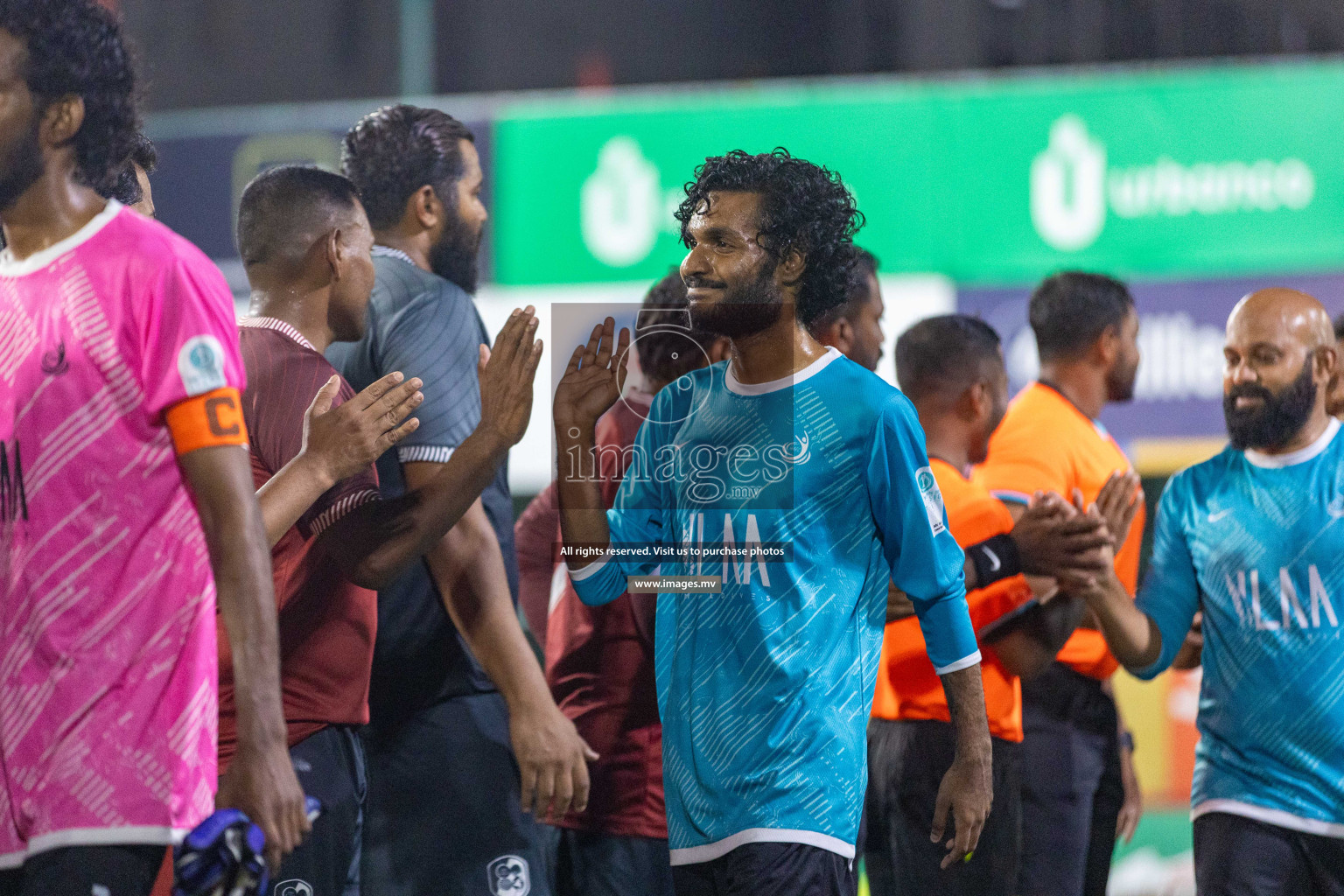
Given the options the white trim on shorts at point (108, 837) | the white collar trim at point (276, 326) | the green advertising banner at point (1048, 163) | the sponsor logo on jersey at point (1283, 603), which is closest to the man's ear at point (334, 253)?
the white collar trim at point (276, 326)

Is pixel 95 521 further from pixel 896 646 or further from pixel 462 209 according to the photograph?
pixel 896 646

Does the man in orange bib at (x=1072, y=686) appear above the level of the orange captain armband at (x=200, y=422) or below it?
below

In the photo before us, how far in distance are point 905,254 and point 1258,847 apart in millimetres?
4602

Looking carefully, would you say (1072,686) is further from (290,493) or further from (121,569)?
(121,569)

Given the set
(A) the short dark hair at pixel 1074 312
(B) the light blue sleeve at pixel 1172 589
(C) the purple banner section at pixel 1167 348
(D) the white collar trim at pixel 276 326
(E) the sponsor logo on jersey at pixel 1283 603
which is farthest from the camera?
(C) the purple banner section at pixel 1167 348

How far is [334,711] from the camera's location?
3254mm

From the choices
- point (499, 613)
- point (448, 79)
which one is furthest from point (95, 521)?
point (448, 79)

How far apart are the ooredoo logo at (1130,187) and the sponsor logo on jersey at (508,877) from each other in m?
5.13

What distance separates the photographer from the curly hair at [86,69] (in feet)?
7.57

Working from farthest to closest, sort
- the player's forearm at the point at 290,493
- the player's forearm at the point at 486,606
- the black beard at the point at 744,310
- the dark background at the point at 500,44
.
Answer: the dark background at the point at 500,44 → the player's forearm at the point at 486,606 → the black beard at the point at 744,310 → the player's forearm at the point at 290,493

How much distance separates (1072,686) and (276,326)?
8.79ft

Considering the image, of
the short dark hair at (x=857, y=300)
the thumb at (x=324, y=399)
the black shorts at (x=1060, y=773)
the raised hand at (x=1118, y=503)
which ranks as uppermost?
the short dark hair at (x=857, y=300)

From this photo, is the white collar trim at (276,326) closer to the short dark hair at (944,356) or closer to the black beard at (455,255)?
the black beard at (455,255)

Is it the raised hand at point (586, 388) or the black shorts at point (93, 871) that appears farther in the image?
the raised hand at point (586, 388)
